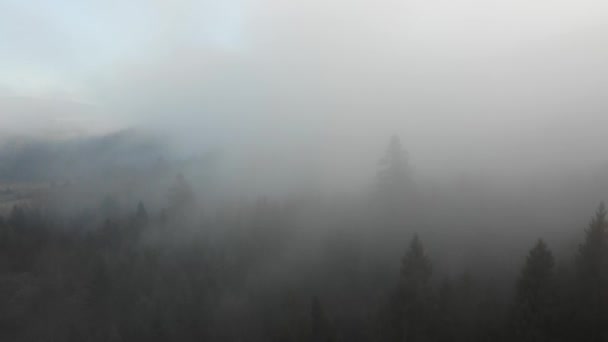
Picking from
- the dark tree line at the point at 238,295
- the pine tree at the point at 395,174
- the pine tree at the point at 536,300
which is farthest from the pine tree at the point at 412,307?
the pine tree at the point at 395,174

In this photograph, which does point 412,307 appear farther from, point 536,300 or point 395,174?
point 395,174

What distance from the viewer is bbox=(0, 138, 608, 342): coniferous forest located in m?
29.3

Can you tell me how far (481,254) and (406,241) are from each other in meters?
6.56

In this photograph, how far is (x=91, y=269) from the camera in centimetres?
4956

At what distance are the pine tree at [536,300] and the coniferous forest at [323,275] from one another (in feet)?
0.20

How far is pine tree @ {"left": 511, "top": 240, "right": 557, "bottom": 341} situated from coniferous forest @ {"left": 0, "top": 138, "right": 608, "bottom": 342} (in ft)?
0.20

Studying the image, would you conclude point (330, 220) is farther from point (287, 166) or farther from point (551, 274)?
point (287, 166)

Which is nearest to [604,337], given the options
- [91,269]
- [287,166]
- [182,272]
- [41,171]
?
[182,272]

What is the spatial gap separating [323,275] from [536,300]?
18345 mm

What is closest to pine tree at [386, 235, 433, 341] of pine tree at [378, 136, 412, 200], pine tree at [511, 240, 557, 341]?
pine tree at [511, 240, 557, 341]

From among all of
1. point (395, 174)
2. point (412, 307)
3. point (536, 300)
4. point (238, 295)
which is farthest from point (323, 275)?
point (536, 300)

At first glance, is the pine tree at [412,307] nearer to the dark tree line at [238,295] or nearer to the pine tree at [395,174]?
the dark tree line at [238,295]

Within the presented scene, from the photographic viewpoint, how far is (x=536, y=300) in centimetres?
2730

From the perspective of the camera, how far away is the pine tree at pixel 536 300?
27.0m
